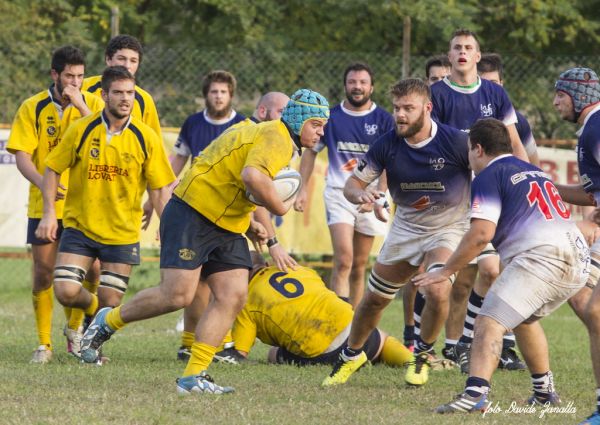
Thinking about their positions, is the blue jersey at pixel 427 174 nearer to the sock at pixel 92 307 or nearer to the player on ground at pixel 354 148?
the sock at pixel 92 307

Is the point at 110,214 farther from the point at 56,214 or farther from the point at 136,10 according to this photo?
the point at 136,10

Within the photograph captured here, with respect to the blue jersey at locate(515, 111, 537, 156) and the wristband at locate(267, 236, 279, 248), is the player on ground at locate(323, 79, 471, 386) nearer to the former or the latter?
the wristband at locate(267, 236, 279, 248)

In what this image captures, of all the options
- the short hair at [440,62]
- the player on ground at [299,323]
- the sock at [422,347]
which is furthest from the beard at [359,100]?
the sock at [422,347]

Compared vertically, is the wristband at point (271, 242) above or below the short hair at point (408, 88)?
below

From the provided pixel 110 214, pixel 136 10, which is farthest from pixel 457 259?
pixel 136 10

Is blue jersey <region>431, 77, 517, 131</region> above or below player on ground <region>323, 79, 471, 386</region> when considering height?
above

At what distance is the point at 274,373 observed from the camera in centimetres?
823

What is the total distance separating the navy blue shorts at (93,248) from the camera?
27.7 ft

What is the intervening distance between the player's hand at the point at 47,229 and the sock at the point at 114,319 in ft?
2.86

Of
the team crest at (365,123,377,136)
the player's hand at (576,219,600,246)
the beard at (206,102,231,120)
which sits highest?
the player's hand at (576,219,600,246)

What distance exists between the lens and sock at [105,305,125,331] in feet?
25.4

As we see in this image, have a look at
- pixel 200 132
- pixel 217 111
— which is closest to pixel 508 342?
pixel 217 111

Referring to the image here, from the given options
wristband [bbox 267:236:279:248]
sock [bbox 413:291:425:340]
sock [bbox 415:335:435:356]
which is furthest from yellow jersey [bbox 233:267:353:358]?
wristband [bbox 267:236:279:248]

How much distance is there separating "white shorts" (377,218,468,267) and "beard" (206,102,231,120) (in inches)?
121
